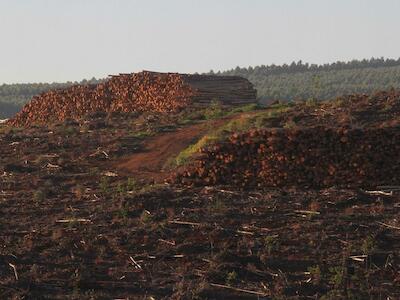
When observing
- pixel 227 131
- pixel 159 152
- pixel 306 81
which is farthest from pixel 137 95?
pixel 306 81

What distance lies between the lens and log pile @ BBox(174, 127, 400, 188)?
35.9 feet

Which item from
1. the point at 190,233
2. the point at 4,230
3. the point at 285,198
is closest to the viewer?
the point at 190,233

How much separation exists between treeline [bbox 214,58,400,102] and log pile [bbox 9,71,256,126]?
78.9 feet

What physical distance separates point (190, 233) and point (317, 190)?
2713 millimetres

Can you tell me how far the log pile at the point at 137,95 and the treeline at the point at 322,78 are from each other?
A: 2404 cm

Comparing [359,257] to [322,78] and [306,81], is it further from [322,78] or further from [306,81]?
[322,78]

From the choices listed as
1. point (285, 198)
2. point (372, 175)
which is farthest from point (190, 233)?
point (372, 175)

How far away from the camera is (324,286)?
7.33 m

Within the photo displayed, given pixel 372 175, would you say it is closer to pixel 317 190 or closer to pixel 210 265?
pixel 317 190

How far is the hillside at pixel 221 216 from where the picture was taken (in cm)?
754

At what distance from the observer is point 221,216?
9562 mm

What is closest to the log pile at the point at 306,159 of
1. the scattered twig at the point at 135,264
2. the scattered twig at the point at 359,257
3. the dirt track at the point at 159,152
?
the dirt track at the point at 159,152

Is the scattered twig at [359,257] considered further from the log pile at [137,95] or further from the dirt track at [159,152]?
the log pile at [137,95]

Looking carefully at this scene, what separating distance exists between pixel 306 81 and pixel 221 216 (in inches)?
2160
